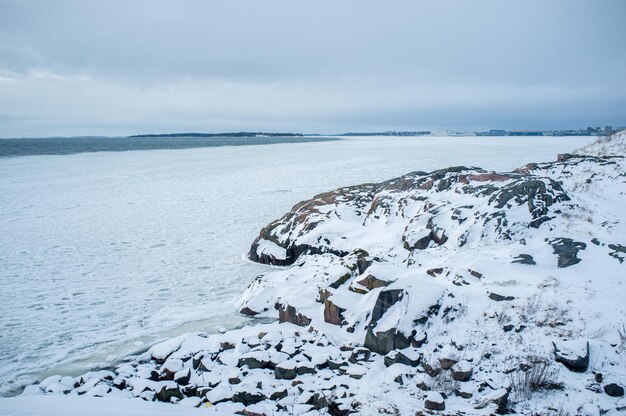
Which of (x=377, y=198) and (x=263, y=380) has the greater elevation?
(x=377, y=198)

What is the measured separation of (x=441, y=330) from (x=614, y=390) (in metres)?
2.33

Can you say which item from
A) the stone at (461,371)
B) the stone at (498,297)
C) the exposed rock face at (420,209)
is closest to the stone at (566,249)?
the exposed rock face at (420,209)

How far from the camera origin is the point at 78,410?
4.91m

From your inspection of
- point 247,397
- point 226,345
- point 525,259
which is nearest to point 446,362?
point 247,397

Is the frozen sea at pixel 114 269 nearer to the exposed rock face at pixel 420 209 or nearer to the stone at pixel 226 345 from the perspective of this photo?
the stone at pixel 226 345

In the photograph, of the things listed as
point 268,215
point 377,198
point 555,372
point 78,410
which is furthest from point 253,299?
point 268,215

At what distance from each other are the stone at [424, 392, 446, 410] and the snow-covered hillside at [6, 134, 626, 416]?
0.02m

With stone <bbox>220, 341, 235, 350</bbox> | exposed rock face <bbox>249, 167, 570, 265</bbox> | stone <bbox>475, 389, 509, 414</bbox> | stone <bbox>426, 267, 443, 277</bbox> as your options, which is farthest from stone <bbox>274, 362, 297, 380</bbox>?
exposed rock face <bbox>249, 167, 570, 265</bbox>

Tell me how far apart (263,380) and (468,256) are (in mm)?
5126

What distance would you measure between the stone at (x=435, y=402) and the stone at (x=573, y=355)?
1.80m

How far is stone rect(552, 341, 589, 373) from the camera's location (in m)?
5.06

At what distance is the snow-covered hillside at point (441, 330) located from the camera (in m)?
5.08

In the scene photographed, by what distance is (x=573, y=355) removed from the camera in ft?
16.9

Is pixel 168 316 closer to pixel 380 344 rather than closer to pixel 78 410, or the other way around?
pixel 78 410
